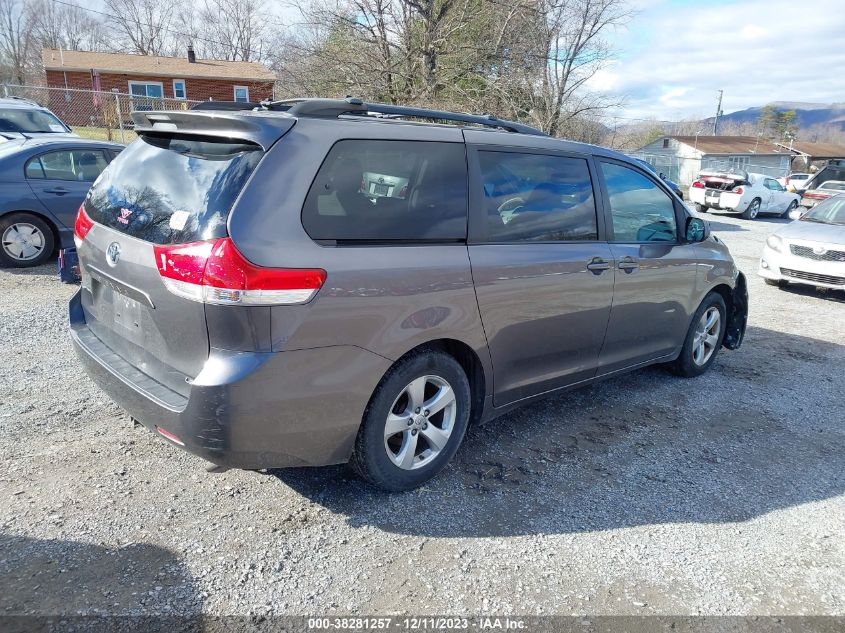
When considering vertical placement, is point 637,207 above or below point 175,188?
below

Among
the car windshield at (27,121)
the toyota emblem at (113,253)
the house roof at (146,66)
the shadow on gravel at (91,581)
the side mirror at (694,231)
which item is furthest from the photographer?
the house roof at (146,66)

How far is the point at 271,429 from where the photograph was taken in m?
2.70

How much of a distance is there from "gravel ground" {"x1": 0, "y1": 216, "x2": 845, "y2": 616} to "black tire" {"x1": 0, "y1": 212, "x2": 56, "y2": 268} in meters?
3.56

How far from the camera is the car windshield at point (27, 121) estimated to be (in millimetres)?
11948

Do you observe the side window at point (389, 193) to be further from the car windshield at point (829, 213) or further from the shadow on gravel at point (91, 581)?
the car windshield at point (829, 213)

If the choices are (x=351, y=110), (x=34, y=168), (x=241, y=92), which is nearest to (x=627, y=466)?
(x=351, y=110)

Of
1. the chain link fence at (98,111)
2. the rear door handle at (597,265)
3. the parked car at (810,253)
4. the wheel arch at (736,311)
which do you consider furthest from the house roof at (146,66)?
the rear door handle at (597,265)

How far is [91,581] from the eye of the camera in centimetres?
255

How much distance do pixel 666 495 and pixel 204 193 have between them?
285 centimetres

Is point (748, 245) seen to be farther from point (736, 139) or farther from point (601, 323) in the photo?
point (736, 139)

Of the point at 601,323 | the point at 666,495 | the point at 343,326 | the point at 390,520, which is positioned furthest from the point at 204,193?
the point at 666,495

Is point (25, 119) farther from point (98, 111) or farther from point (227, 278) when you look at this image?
point (227, 278)

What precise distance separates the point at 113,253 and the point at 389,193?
1.32 m

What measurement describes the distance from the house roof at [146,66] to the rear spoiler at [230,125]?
34202mm
